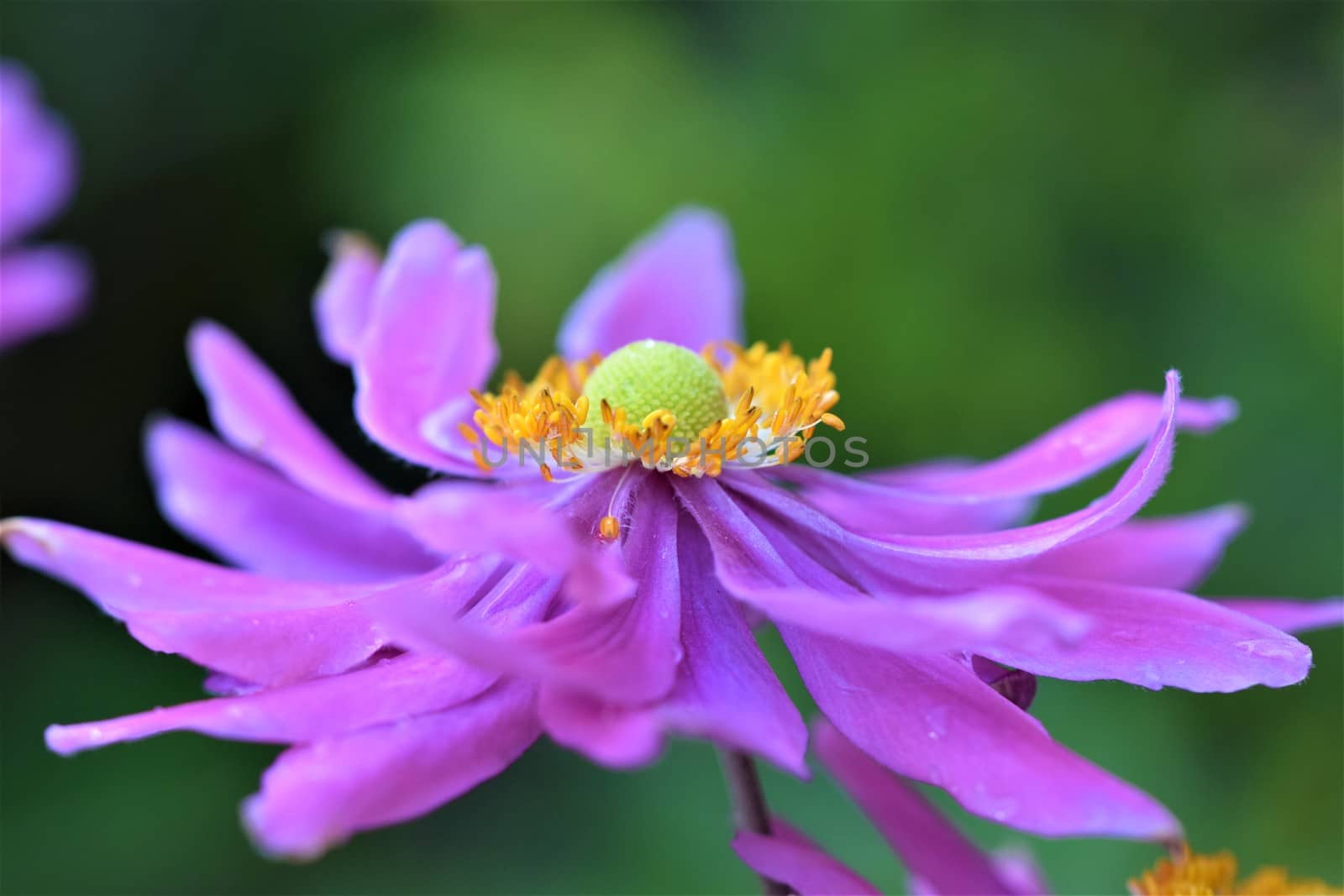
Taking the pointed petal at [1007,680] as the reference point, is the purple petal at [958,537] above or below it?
above

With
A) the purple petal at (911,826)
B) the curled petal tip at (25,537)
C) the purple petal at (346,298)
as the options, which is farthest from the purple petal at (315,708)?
the purple petal at (346,298)

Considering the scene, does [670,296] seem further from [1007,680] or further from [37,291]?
[37,291]

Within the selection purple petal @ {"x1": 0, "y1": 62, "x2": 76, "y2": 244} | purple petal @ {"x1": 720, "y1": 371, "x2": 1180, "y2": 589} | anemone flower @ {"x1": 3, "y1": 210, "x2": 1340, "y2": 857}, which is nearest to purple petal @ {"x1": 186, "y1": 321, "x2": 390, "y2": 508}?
anemone flower @ {"x1": 3, "y1": 210, "x2": 1340, "y2": 857}

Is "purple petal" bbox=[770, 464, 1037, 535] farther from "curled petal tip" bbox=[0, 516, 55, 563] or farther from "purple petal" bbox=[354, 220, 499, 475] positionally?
"curled petal tip" bbox=[0, 516, 55, 563]

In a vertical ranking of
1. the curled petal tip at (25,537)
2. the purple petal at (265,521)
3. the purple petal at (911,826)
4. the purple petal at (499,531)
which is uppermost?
the purple petal at (499,531)

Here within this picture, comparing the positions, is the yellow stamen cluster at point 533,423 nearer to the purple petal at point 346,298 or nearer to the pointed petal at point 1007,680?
the purple petal at point 346,298

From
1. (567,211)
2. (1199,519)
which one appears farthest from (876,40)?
(1199,519)

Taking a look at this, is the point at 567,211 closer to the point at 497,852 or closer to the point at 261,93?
the point at 261,93
